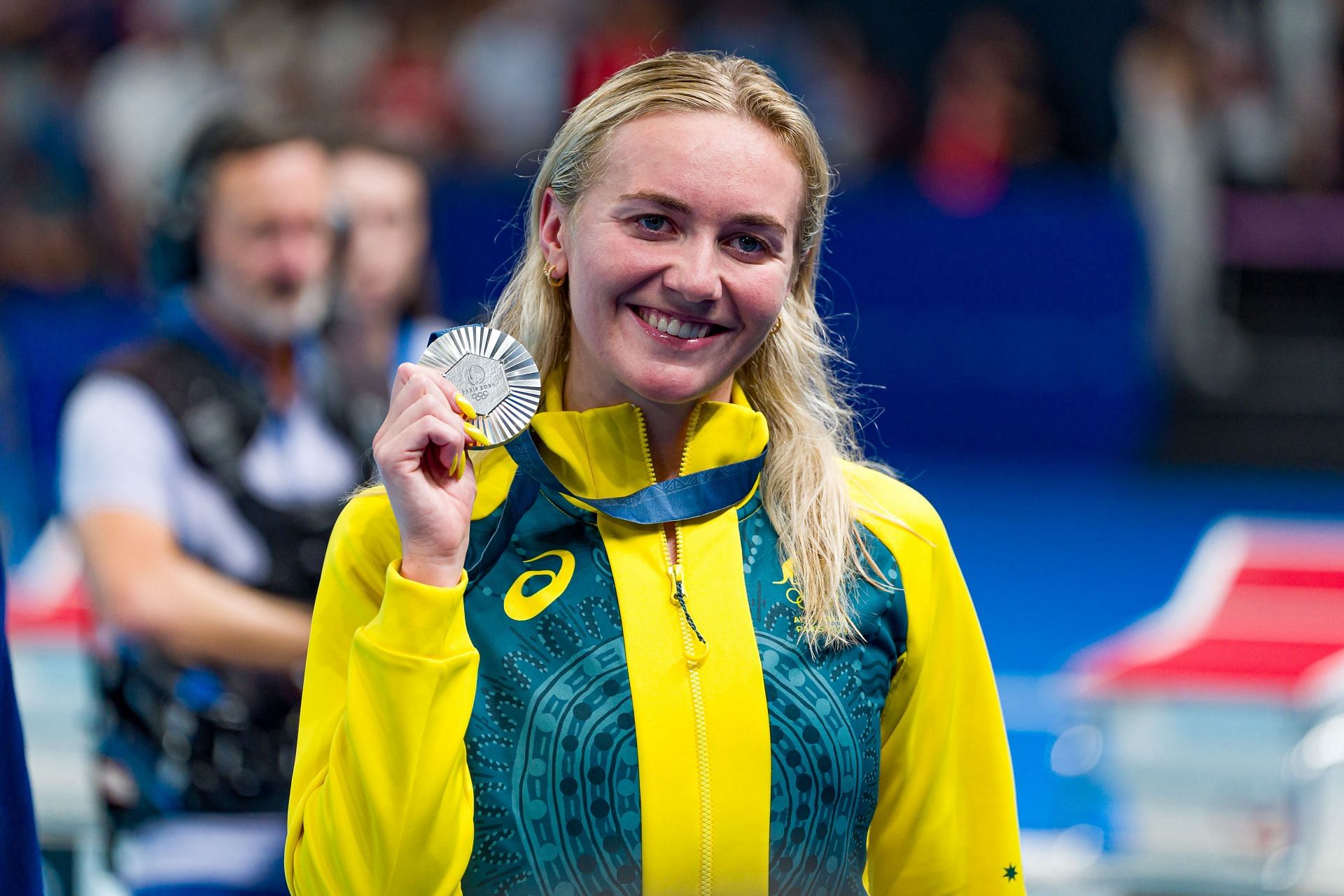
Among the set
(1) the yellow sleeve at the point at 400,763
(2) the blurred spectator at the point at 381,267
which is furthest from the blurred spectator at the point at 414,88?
(1) the yellow sleeve at the point at 400,763

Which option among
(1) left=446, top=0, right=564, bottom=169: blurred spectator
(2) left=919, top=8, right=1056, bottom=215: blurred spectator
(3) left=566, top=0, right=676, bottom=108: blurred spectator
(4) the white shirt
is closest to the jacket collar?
(4) the white shirt

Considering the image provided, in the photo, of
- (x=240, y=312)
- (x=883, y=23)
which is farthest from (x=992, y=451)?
(x=240, y=312)

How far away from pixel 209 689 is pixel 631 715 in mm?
1264

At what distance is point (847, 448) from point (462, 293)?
8.69m

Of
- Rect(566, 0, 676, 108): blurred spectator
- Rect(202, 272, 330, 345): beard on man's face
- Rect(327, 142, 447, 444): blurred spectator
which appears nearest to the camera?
Rect(202, 272, 330, 345): beard on man's face

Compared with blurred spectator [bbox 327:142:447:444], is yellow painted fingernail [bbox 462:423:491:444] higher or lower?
lower

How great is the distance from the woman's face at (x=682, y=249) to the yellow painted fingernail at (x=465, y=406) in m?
0.15

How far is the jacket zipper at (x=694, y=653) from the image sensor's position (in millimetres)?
1710

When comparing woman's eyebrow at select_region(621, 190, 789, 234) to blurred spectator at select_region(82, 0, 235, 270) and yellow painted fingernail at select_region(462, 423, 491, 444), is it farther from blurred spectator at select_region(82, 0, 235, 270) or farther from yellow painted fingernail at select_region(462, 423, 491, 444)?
blurred spectator at select_region(82, 0, 235, 270)

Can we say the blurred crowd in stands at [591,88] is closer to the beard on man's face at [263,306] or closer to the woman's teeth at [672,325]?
the beard on man's face at [263,306]

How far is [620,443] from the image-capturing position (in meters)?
1.85

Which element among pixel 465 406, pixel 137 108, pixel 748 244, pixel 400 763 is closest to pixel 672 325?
Result: pixel 748 244

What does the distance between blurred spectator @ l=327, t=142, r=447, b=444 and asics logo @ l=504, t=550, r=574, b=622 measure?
154 cm

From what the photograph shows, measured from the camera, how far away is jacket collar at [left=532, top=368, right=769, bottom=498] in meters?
1.83
